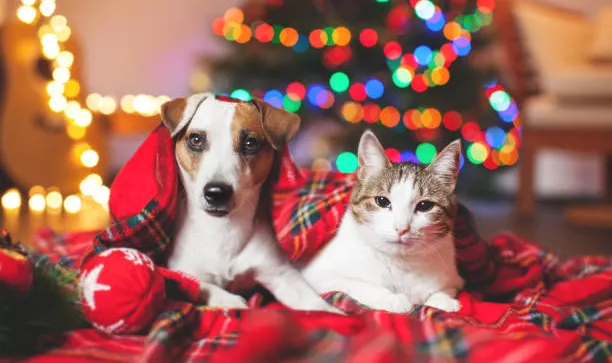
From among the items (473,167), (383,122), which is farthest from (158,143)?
(473,167)

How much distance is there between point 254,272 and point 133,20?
348cm

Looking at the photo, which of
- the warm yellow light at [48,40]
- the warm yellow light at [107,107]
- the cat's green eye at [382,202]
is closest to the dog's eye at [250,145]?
the cat's green eye at [382,202]

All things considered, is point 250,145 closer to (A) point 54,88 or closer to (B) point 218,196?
(B) point 218,196

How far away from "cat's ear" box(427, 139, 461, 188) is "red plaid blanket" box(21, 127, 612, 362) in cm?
17

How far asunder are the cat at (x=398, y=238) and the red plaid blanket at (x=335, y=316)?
0.17ft

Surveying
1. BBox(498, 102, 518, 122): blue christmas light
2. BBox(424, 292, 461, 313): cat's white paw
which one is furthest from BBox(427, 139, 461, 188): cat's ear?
BBox(498, 102, 518, 122): blue christmas light

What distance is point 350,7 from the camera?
3445mm

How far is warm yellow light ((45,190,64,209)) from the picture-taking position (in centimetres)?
306

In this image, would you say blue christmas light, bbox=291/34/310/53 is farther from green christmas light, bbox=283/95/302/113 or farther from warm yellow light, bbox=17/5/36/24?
warm yellow light, bbox=17/5/36/24

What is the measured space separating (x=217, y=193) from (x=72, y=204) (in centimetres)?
214

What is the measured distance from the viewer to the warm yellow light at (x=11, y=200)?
2930mm

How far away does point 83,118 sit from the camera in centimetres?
315

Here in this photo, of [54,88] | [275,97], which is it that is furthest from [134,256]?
[275,97]

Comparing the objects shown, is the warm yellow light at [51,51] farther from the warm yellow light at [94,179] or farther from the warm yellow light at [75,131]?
the warm yellow light at [94,179]
